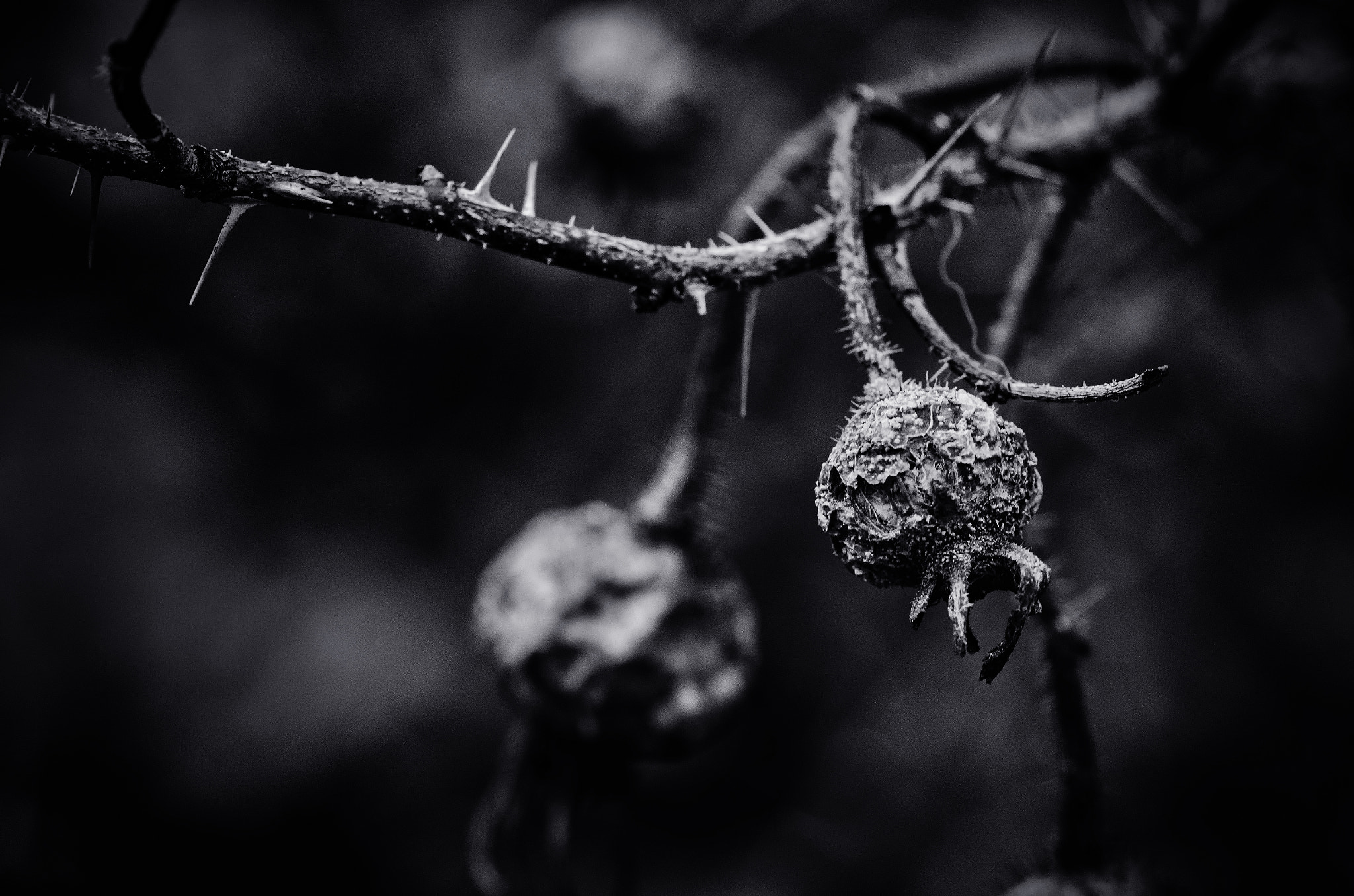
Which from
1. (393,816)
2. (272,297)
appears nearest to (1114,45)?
(272,297)

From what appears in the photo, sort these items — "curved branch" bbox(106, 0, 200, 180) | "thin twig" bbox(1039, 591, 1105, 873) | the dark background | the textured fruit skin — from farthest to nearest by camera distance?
1. the dark background
2. the textured fruit skin
3. "thin twig" bbox(1039, 591, 1105, 873)
4. "curved branch" bbox(106, 0, 200, 180)

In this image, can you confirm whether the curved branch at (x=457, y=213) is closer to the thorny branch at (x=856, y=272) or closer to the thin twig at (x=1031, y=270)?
the thorny branch at (x=856, y=272)

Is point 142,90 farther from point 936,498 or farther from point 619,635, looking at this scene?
point 619,635

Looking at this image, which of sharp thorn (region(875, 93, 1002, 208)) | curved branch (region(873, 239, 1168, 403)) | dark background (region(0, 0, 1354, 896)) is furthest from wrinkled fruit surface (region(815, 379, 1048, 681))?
dark background (region(0, 0, 1354, 896))

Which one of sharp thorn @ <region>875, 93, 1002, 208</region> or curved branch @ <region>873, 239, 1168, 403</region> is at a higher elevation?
sharp thorn @ <region>875, 93, 1002, 208</region>

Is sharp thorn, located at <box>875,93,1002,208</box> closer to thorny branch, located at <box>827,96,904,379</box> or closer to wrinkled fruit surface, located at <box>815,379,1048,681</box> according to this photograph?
thorny branch, located at <box>827,96,904,379</box>

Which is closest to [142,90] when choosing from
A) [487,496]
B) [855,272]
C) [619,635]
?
[855,272]
